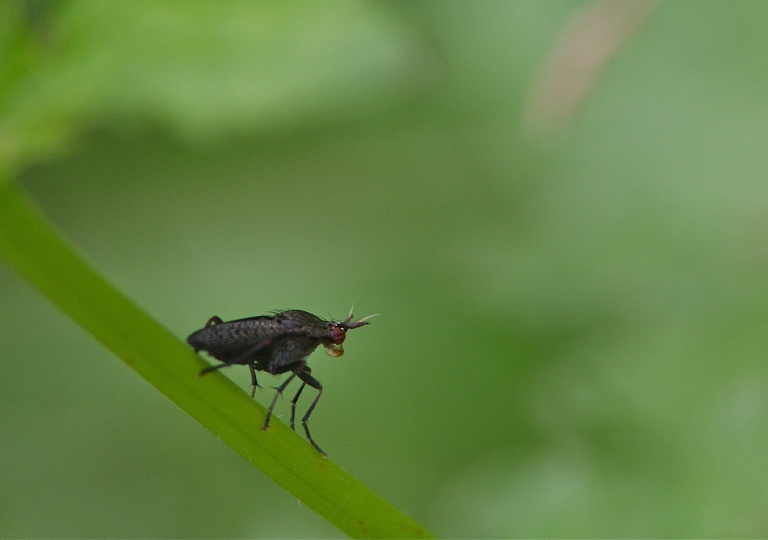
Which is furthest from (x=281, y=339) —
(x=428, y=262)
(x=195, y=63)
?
(x=428, y=262)

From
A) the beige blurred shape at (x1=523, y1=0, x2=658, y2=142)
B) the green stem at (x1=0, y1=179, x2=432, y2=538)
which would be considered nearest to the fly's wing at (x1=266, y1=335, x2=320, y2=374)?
the green stem at (x1=0, y1=179, x2=432, y2=538)

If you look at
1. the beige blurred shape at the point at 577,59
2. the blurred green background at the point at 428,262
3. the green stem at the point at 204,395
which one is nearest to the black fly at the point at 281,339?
the green stem at the point at 204,395

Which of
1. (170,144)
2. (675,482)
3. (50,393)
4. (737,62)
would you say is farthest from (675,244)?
(50,393)

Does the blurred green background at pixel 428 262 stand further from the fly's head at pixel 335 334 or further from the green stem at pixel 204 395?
the green stem at pixel 204 395

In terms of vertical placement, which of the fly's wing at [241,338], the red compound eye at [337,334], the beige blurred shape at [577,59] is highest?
the beige blurred shape at [577,59]

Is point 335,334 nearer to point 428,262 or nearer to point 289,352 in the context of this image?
point 289,352

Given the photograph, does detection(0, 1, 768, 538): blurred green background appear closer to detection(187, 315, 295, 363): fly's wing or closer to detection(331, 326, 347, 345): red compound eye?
detection(187, 315, 295, 363): fly's wing
